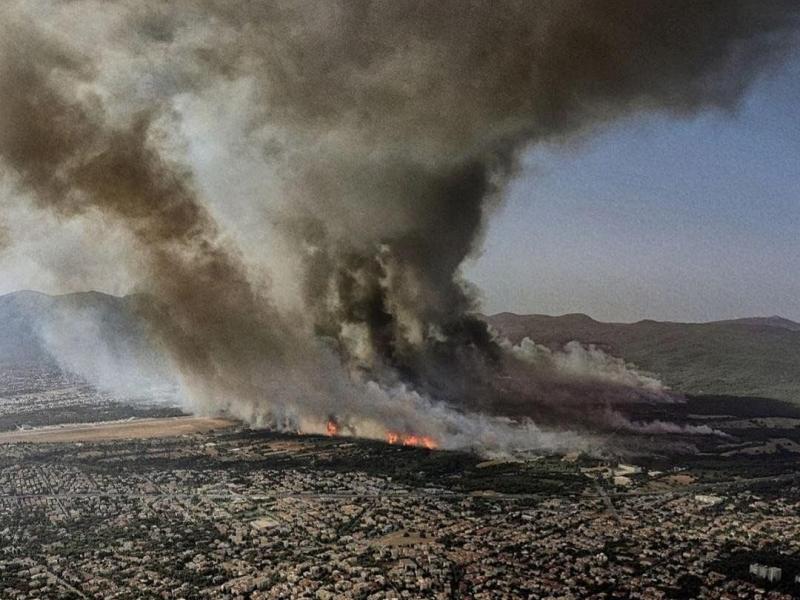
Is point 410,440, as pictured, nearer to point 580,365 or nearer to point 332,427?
point 332,427

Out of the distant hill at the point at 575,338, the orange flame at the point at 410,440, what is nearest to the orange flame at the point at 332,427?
the orange flame at the point at 410,440

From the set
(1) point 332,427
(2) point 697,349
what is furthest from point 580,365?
(2) point 697,349

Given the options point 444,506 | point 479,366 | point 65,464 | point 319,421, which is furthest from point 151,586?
point 479,366

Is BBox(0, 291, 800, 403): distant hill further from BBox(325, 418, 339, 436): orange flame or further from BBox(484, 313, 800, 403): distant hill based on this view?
BBox(325, 418, 339, 436): orange flame

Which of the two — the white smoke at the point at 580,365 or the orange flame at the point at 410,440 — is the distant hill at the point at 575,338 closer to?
the white smoke at the point at 580,365

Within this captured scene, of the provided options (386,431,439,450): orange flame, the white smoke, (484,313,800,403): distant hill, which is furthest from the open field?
(484,313,800,403): distant hill

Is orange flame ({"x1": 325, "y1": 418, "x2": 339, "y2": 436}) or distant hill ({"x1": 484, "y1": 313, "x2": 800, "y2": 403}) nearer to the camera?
orange flame ({"x1": 325, "y1": 418, "x2": 339, "y2": 436})
